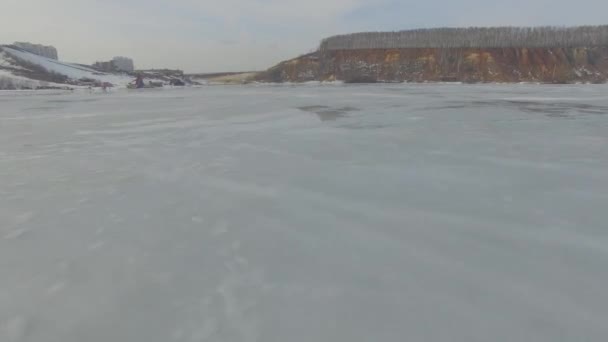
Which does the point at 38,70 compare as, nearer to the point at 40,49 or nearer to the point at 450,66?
the point at 450,66

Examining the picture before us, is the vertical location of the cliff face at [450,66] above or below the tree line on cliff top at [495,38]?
below

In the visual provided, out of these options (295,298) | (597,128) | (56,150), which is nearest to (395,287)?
(295,298)

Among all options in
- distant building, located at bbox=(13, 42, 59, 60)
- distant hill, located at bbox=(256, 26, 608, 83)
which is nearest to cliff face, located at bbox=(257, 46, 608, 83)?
distant hill, located at bbox=(256, 26, 608, 83)

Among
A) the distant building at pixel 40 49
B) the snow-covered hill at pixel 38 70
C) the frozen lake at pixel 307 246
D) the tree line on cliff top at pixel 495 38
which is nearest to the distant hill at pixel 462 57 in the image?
the tree line on cliff top at pixel 495 38

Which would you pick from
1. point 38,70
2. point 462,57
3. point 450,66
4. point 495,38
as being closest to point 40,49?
point 38,70

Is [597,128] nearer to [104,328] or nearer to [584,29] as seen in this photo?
[104,328]

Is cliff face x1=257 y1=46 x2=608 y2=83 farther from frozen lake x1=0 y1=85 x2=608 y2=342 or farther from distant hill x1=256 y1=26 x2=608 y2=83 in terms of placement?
frozen lake x1=0 y1=85 x2=608 y2=342

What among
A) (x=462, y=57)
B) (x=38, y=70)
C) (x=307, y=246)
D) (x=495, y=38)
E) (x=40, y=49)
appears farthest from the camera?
(x=40, y=49)

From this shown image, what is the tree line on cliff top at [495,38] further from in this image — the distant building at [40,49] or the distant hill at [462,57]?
the distant building at [40,49]
